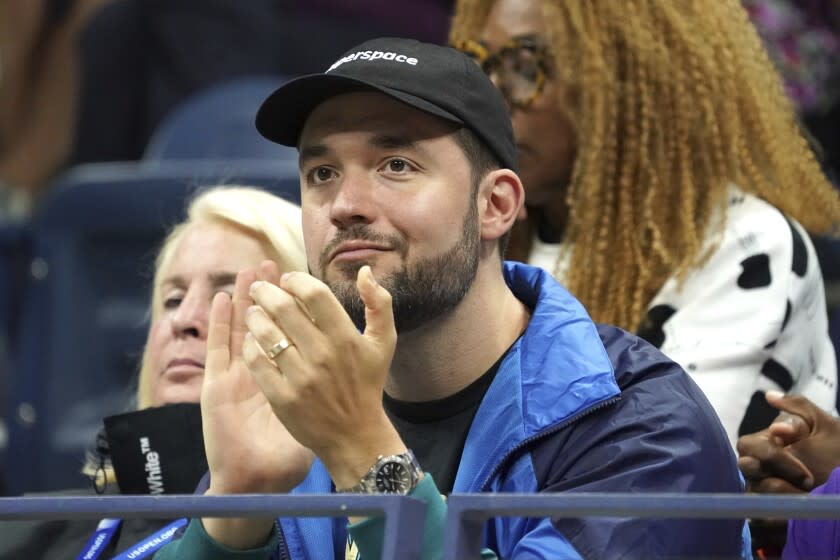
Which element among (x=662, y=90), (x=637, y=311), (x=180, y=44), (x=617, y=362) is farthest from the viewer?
(x=180, y=44)

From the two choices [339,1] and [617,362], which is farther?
[339,1]

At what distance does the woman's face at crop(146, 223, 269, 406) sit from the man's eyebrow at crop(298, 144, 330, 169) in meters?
0.78

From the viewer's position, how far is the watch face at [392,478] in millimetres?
2195

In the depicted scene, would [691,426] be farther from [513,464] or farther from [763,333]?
[763,333]

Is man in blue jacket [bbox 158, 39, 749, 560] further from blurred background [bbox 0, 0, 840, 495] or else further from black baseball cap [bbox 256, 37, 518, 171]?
blurred background [bbox 0, 0, 840, 495]

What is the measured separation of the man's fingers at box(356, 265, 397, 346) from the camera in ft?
7.34

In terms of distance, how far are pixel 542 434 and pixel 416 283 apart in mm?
317

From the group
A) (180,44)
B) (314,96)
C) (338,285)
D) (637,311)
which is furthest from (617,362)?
(180,44)

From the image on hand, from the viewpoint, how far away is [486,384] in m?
2.64

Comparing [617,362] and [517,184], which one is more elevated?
[517,184]

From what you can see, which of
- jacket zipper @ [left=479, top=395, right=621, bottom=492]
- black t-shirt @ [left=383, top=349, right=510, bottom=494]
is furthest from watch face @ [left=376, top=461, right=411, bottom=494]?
black t-shirt @ [left=383, top=349, right=510, bottom=494]

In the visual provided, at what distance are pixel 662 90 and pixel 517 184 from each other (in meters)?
1.11

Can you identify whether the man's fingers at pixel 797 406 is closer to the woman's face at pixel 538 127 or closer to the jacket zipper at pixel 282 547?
the jacket zipper at pixel 282 547

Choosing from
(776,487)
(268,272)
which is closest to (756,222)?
(776,487)
